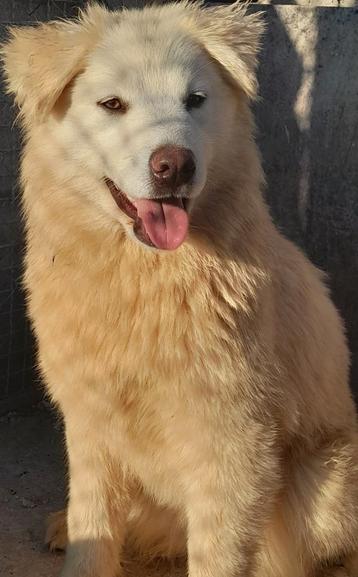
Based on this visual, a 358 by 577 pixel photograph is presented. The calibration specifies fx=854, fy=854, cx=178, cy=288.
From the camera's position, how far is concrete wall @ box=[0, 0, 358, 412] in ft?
15.4

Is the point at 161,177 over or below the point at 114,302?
over

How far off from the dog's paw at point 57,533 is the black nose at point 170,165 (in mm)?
1942

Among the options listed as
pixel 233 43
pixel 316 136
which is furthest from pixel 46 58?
pixel 316 136

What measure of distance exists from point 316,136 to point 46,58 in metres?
2.13

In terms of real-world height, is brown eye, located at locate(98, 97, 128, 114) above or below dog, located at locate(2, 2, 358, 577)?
above

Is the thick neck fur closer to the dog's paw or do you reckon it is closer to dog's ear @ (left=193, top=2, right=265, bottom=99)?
dog's ear @ (left=193, top=2, right=265, bottom=99)

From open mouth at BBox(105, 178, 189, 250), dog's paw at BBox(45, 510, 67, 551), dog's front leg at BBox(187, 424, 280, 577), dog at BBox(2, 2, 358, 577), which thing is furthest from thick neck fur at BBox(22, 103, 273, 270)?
dog's paw at BBox(45, 510, 67, 551)

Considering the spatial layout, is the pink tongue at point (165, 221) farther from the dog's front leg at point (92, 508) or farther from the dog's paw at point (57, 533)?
the dog's paw at point (57, 533)

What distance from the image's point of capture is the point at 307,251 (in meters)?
5.05

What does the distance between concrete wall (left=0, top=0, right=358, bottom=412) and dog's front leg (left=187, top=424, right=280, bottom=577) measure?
1861 mm

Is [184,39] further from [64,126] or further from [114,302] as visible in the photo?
[114,302]

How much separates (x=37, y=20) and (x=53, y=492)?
2.57 metres

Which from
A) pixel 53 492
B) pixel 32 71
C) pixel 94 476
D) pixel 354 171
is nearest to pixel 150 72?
pixel 32 71

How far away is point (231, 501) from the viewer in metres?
3.28
